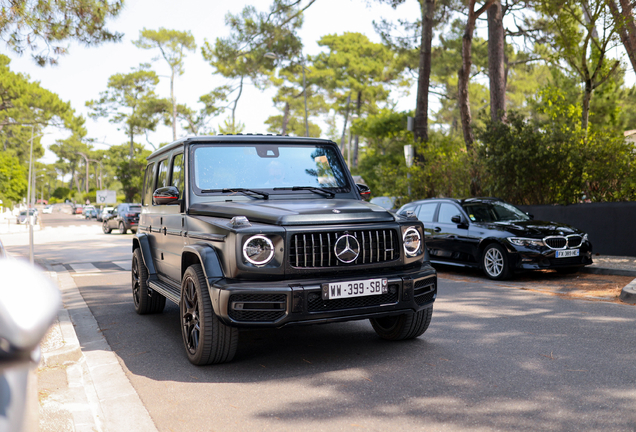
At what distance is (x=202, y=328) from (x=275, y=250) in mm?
866

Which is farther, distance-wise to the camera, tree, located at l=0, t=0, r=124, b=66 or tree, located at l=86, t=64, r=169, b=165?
tree, located at l=86, t=64, r=169, b=165

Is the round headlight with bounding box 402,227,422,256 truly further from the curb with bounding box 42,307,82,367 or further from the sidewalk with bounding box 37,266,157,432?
the curb with bounding box 42,307,82,367

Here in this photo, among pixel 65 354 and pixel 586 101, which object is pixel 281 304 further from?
pixel 586 101

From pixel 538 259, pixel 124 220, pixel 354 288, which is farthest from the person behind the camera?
pixel 124 220

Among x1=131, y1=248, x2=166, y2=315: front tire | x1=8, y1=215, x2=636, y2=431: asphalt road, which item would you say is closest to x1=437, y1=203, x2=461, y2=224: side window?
x1=8, y1=215, x2=636, y2=431: asphalt road

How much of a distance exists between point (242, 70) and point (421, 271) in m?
40.4

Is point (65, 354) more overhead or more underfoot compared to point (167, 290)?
more underfoot

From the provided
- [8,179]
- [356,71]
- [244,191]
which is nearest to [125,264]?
[244,191]

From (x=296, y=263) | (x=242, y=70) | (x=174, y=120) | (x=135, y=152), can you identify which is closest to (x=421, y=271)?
(x=296, y=263)

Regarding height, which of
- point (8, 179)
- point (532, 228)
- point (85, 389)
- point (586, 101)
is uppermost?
point (586, 101)

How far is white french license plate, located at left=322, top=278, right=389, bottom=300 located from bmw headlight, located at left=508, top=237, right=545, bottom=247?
595 cm

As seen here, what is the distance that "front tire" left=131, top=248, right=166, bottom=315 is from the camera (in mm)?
6970

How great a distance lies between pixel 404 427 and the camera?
3400 millimetres

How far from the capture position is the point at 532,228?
9922 millimetres
